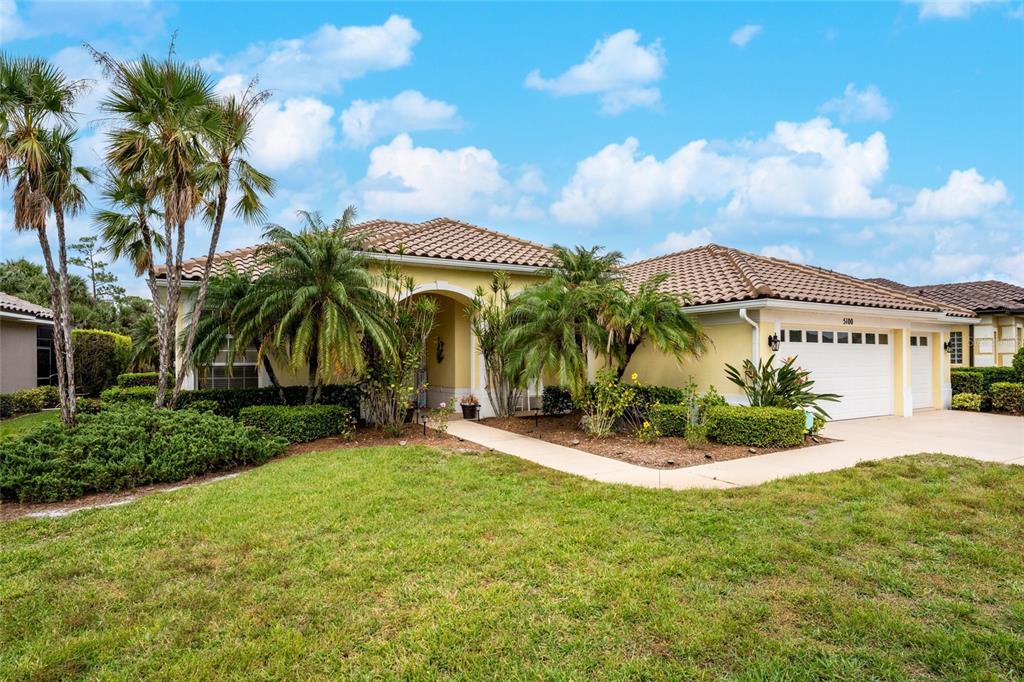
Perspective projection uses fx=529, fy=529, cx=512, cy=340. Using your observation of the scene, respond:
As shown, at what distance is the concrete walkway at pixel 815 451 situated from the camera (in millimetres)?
8297

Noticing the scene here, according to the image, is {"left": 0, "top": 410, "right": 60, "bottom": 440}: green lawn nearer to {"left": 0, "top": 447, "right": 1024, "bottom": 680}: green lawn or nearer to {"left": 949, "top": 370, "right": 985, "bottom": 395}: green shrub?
{"left": 0, "top": 447, "right": 1024, "bottom": 680}: green lawn

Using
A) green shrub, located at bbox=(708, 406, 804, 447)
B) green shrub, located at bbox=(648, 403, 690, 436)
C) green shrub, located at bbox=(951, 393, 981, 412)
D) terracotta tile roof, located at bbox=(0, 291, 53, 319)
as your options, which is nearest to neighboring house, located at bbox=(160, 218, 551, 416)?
green shrub, located at bbox=(648, 403, 690, 436)

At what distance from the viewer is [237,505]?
6695 millimetres

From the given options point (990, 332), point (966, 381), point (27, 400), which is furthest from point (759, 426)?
point (27, 400)

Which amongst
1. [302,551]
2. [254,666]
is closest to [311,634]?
[254,666]

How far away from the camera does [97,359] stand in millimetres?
20891

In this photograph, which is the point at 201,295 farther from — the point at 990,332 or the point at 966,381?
the point at 990,332

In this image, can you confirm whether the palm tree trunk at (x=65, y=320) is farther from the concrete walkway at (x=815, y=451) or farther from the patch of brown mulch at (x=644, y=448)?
the patch of brown mulch at (x=644, y=448)

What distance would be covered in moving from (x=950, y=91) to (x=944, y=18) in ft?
6.27

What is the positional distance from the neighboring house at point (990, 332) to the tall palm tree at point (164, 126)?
82.1 feet

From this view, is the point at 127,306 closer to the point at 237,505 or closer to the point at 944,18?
the point at 237,505

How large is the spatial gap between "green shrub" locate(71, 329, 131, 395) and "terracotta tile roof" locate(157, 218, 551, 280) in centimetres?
1014

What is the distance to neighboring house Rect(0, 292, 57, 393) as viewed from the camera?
19094 mm

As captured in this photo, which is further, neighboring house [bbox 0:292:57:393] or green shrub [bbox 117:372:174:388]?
neighboring house [bbox 0:292:57:393]
